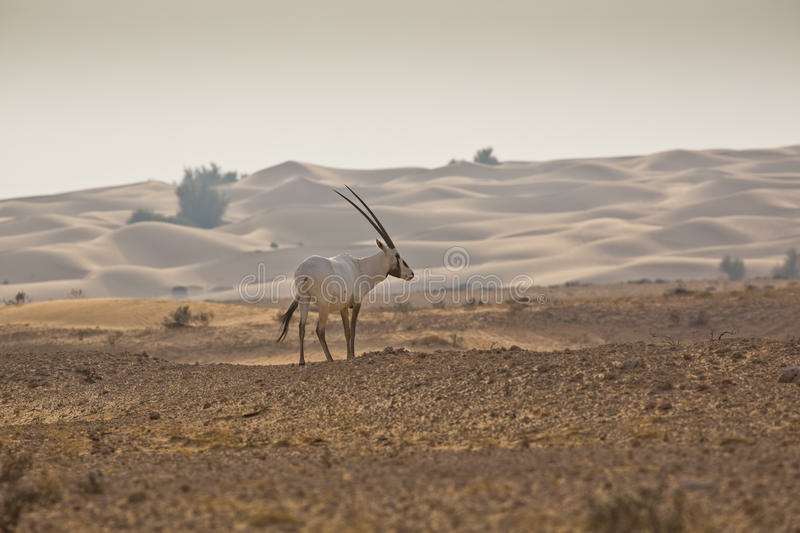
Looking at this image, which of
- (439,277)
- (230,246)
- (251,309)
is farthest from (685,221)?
(251,309)

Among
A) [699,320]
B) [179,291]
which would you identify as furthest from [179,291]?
[699,320]

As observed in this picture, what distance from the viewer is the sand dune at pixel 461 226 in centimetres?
7081

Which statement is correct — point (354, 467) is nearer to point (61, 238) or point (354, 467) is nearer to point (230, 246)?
point (230, 246)

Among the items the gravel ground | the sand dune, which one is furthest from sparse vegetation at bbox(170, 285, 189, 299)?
the gravel ground

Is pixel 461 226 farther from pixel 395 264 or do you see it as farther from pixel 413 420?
pixel 413 420

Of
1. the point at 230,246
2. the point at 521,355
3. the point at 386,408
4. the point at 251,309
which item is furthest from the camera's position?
the point at 230,246

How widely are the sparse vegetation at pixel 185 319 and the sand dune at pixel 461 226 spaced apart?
118 ft

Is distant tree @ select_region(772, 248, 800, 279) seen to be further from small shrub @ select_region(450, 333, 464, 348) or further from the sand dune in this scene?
small shrub @ select_region(450, 333, 464, 348)

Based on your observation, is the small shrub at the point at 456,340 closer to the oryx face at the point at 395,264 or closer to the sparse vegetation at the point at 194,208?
the oryx face at the point at 395,264

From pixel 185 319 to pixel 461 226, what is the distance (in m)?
61.2

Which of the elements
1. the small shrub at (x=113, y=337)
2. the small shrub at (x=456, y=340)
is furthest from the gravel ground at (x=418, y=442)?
the small shrub at (x=113, y=337)

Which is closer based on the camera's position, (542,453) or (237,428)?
(542,453)

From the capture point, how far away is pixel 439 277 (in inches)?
2581

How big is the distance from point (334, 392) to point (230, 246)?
69.4m
